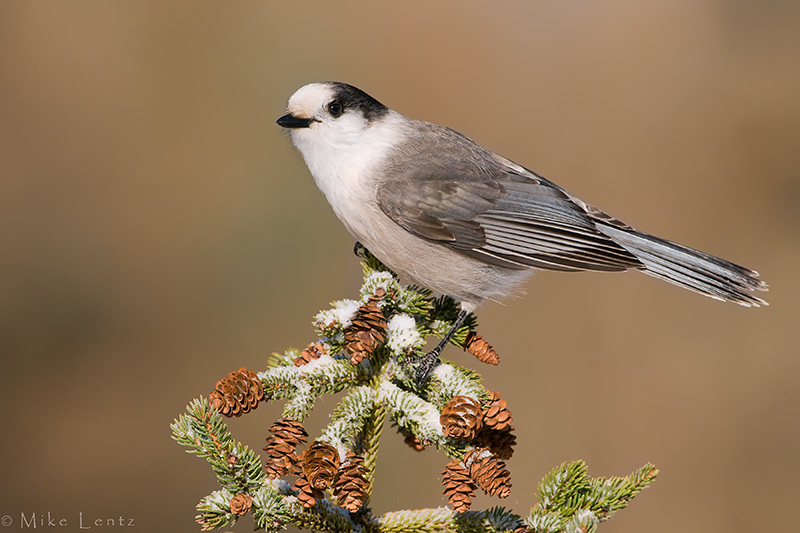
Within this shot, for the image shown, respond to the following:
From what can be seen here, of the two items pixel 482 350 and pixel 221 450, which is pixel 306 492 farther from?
pixel 482 350

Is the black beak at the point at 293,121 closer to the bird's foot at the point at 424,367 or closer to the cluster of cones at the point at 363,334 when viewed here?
the cluster of cones at the point at 363,334

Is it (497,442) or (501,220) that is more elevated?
(501,220)

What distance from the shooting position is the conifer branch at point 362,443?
1566 millimetres

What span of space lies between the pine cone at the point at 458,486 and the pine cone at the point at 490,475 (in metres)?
0.02

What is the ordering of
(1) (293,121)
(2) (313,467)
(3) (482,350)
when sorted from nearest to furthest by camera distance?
(2) (313,467), (3) (482,350), (1) (293,121)

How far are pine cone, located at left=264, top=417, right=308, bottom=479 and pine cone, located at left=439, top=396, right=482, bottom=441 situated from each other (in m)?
0.32

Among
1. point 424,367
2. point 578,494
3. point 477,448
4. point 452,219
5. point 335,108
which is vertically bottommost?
point 578,494

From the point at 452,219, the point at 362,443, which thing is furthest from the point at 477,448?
the point at 452,219

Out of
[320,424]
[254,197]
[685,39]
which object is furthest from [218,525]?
[685,39]

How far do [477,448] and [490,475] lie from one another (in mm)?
90

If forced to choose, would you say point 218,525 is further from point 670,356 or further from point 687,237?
point 687,237

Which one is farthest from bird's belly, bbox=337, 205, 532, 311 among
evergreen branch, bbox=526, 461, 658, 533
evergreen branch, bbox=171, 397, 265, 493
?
evergreen branch, bbox=171, 397, 265, 493

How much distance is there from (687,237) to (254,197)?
2262 mm

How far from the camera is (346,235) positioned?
393 centimetres
